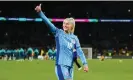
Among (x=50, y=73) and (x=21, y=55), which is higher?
(x=50, y=73)

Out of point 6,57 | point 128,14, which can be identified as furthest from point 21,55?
point 128,14

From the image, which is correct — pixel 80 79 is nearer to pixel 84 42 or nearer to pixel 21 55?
pixel 21 55

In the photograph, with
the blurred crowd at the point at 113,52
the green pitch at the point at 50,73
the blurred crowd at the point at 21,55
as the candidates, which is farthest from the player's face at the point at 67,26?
the blurred crowd at the point at 113,52

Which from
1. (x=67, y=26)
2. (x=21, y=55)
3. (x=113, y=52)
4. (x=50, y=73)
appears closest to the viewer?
(x=67, y=26)

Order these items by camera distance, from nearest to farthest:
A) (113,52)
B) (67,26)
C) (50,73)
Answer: (67,26)
(50,73)
(113,52)

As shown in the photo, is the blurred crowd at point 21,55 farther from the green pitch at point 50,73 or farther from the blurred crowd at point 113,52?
the green pitch at point 50,73

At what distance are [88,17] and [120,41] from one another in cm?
684

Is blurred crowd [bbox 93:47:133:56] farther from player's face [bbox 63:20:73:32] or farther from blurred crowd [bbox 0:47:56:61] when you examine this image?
player's face [bbox 63:20:73:32]

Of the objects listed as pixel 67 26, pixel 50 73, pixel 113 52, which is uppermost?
pixel 67 26

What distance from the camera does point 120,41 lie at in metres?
60.3

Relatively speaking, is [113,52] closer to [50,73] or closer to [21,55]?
[21,55]

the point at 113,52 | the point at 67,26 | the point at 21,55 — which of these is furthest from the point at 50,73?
the point at 113,52

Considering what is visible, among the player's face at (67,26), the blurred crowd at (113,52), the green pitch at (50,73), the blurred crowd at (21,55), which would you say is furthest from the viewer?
the blurred crowd at (113,52)

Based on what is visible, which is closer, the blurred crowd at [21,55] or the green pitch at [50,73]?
the green pitch at [50,73]
